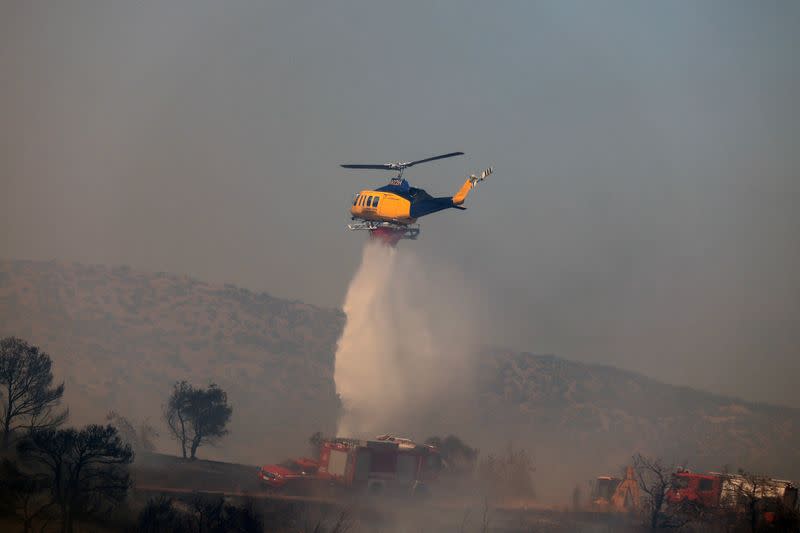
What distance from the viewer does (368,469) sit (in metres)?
70.5

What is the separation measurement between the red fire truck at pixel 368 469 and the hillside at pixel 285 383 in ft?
126

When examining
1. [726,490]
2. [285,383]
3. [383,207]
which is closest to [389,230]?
[383,207]

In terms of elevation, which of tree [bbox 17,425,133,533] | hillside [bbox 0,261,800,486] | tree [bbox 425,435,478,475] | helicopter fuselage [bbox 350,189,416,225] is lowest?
tree [bbox 17,425,133,533]

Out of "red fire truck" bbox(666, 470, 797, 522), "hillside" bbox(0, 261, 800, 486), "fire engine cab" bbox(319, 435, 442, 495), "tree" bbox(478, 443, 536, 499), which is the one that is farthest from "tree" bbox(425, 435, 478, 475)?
"hillside" bbox(0, 261, 800, 486)

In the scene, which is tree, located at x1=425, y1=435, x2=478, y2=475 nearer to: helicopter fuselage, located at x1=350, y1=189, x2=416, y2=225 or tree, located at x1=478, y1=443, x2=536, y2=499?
tree, located at x1=478, y1=443, x2=536, y2=499

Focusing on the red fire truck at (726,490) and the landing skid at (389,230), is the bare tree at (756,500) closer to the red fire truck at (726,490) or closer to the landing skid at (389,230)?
the red fire truck at (726,490)

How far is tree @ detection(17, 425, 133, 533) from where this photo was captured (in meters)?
53.9

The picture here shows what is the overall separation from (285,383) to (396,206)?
263 ft

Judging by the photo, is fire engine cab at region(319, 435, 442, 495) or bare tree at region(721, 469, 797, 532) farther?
fire engine cab at region(319, 435, 442, 495)

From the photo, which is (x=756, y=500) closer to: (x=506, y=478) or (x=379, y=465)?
(x=379, y=465)

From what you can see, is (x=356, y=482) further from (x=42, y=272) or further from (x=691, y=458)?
(x=42, y=272)

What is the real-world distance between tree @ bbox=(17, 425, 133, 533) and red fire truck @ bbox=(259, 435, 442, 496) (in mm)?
15146

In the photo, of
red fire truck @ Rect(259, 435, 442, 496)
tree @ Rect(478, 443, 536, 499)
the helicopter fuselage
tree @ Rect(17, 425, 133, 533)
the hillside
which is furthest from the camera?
the hillside

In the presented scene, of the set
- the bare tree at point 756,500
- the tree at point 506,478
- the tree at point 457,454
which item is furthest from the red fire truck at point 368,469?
the bare tree at point 756,500
